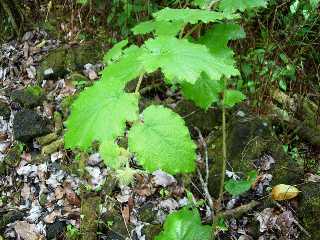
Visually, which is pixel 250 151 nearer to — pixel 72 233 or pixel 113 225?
pixel 113 225

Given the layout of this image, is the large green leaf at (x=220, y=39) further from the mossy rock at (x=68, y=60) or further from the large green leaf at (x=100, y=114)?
the mossy rock at (x=68, y=60)

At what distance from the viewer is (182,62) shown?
1531 millimetres

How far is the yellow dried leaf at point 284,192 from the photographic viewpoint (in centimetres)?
317

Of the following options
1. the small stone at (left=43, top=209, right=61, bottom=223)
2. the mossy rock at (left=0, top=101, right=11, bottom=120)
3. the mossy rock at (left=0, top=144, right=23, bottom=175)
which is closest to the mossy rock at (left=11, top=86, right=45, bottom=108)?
the mossy rock at (left=0, top=101, right=11, bottom=120)

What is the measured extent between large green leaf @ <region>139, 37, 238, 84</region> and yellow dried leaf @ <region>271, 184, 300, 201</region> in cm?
190

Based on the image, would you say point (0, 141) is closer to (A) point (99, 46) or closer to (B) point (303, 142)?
(A) point (99, 46)

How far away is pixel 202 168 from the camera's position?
12.0 feet

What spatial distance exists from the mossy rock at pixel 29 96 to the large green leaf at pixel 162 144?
3798 mm

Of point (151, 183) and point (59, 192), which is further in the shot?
point (59, 192)

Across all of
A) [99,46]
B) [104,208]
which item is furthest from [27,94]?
[104,208]

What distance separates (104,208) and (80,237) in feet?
1.07

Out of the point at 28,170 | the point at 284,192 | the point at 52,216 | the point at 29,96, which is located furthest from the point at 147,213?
the point at 29,96

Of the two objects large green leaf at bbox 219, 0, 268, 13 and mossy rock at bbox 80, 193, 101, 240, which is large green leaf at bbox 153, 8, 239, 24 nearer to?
large green leaf at bbox 219, 0, 268, 13

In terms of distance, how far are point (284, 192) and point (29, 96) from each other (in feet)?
11.0
